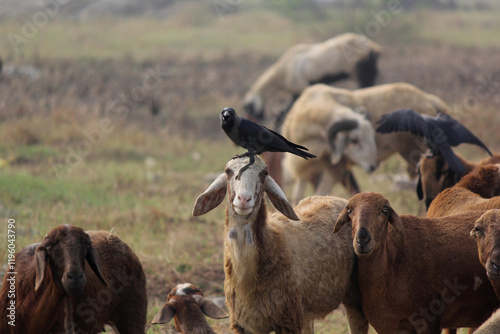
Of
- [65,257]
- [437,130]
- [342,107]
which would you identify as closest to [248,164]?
[65,257]

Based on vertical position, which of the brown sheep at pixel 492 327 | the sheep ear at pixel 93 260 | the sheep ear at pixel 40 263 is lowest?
the brown sheep at pixel 492 327

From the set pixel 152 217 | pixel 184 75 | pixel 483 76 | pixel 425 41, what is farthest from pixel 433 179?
pixel 425 41

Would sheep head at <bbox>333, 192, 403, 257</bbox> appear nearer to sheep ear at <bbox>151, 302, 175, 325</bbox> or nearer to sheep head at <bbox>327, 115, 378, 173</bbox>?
sheep ear at <bbox>151, 302, 175, 325</bbox>

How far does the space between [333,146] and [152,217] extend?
9.91ft

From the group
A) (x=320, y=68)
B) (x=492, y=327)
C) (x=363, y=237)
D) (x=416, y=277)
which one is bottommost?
(x=320, y=68)

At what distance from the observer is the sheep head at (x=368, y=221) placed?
4629mm

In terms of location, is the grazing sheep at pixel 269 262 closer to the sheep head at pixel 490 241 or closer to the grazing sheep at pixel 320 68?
the sheep head at pixel 490 241

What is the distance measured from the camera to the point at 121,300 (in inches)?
205

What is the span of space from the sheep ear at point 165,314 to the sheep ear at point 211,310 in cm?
23

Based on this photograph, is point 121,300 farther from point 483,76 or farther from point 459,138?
point 483,76

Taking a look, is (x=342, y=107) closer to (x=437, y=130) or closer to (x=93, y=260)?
(x=437, y=130)

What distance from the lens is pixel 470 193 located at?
19.5 ft

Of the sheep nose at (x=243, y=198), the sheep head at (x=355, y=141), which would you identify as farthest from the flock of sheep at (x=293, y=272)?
the sheep head at (x=355, y=141)

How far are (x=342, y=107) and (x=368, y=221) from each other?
20.7 ft
